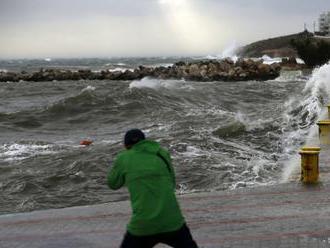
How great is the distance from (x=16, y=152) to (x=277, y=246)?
9802mm

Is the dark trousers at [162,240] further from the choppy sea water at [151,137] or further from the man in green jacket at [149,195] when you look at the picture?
the choppy sea water at [151,137]

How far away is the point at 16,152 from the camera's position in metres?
14.4

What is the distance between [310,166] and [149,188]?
4.63 metres

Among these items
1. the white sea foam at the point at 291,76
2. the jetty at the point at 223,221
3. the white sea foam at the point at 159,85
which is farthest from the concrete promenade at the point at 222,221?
the white sea foam at the point at 291,76

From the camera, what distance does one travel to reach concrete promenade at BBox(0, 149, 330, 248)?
6.00m

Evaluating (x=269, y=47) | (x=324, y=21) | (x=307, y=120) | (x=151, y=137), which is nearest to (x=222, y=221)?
(x=151, y=137)

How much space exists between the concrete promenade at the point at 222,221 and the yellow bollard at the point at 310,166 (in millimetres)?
228

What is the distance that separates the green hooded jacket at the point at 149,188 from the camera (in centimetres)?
411

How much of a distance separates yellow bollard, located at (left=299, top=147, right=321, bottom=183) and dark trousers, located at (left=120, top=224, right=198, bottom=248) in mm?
4360

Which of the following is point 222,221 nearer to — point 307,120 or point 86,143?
point 86,143

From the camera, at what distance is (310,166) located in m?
8.28

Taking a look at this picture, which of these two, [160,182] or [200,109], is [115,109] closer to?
[200,109]

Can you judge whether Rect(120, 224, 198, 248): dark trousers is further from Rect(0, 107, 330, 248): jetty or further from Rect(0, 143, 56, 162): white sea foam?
Rect(0, 143, 56, 162): white sea foam

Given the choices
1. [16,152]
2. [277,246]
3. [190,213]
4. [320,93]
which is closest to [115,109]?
[320,93]
